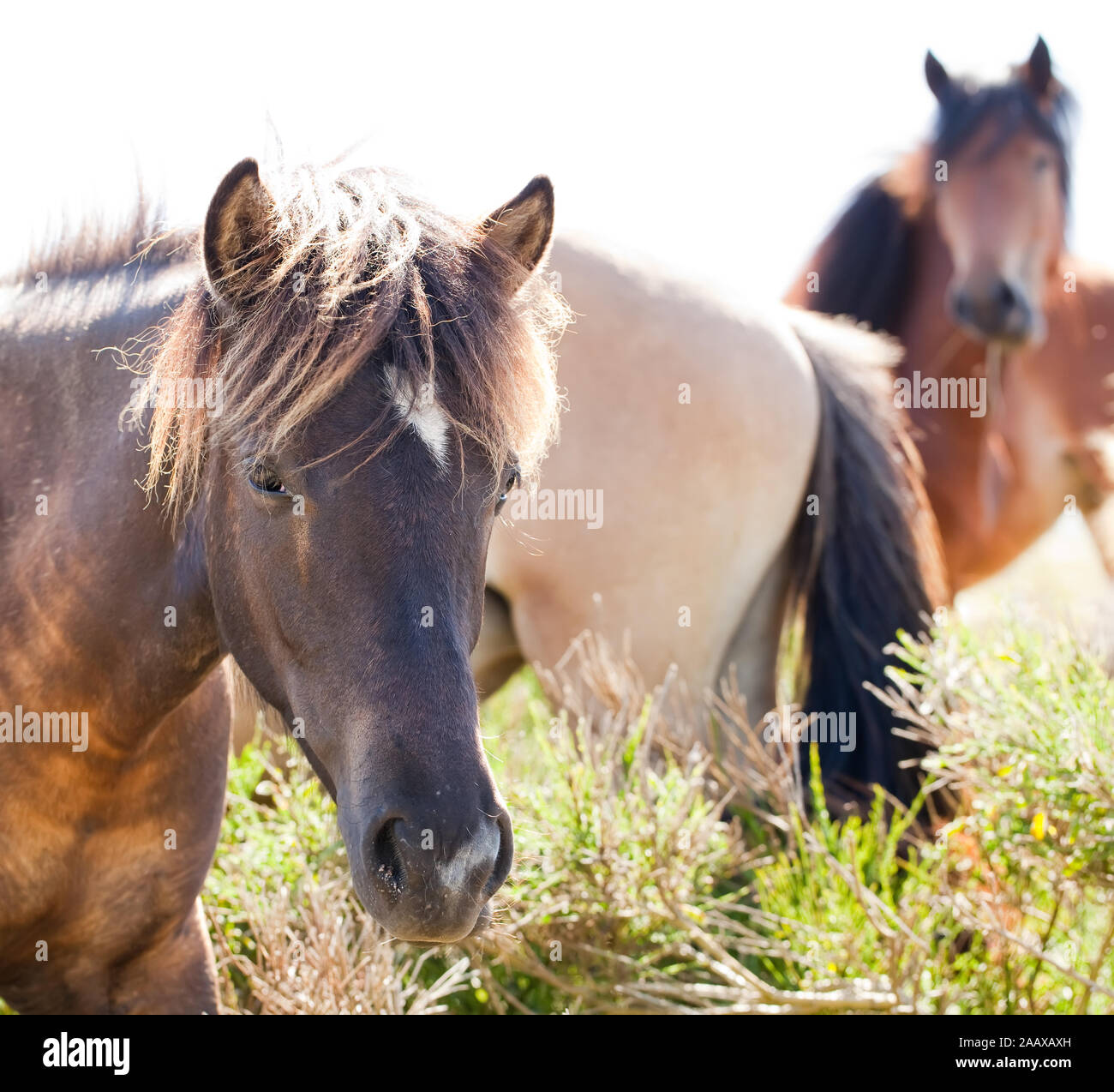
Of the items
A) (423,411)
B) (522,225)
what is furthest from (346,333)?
(522,225)

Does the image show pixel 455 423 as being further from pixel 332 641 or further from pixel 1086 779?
pixel 1086 779

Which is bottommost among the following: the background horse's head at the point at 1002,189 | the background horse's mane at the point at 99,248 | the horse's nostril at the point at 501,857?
the horse's nostril at the point at 501,857

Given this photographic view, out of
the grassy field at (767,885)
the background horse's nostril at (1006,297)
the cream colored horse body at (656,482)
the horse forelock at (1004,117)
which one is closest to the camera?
the grassy field at (767,885)

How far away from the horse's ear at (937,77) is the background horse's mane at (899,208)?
0.15 ft

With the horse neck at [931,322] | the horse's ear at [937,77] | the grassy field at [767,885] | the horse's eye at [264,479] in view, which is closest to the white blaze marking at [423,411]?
the horse's eye at [264,479]

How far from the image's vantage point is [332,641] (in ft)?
5.78

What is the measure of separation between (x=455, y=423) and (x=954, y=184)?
4.67 metres

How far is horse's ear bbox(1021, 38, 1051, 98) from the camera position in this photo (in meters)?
5.67

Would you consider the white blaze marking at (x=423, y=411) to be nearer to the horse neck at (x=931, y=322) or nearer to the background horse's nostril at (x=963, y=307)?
the background horse's nostril at (x=963, y=307)

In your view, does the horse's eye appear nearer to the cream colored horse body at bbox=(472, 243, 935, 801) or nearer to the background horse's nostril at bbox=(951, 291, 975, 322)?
the cream colored horse body at bbox=(472, 243, 935, 801)

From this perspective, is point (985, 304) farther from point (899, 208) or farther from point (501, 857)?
point (501, 857)

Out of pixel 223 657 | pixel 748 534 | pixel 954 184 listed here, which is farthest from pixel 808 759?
pixel 954 184

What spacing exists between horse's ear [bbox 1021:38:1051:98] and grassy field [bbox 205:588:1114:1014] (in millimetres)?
3640

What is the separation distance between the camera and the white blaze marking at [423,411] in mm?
1775
